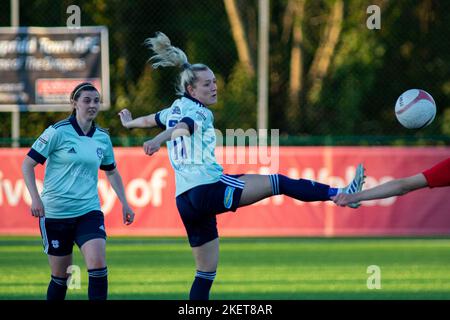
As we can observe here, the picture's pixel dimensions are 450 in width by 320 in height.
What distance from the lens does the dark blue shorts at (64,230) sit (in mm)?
7949

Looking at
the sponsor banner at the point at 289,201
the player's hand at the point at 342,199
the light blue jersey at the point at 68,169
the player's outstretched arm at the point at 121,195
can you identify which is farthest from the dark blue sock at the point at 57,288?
the sponsor banner at the point at 289,201

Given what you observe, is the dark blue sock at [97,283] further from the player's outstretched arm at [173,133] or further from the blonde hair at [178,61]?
the blonde hair at [178,61]

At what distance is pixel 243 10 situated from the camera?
2409 centimetres

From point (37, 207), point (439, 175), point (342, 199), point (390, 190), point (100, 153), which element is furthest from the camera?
point (100, 153)

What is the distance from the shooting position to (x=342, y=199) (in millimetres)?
7270

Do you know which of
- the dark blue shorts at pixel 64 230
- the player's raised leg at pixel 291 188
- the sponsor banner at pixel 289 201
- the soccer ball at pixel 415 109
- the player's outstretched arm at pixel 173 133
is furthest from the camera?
the sponsor banner at pixel 289 201

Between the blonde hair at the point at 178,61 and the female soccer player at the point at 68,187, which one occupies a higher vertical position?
the blonde hair at the point at 178,61

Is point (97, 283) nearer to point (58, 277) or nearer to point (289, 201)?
point (58, 277)

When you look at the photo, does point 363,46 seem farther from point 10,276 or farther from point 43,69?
point 10,276

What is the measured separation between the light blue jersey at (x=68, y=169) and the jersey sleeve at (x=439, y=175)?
105 inches

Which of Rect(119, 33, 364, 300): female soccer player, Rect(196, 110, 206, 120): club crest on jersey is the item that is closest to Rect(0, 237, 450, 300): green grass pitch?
Rect(119, 33, 364, 300): female soccer player

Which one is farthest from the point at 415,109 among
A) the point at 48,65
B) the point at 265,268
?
the point at 48,65

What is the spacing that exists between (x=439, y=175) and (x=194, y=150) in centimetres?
189

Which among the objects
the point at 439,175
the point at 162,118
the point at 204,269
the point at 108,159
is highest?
the point at 162,118
